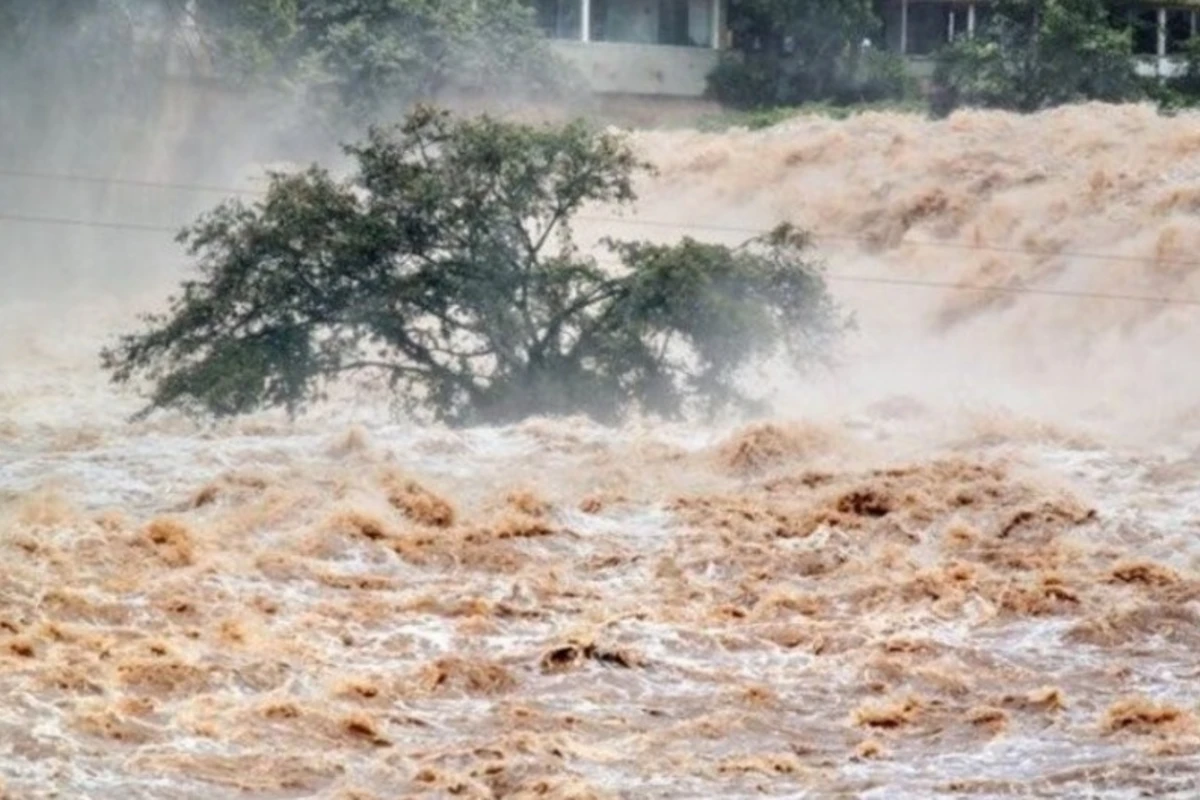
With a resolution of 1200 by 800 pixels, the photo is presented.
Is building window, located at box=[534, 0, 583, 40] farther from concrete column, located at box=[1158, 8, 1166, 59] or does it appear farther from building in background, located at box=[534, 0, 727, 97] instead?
concrete column, located at box=[1158, 8, 1166, 59]

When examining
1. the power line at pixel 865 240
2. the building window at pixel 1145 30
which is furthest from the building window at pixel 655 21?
the power line at pixel 865 240

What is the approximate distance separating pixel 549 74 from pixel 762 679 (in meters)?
36.6

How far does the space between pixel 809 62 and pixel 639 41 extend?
3415mm

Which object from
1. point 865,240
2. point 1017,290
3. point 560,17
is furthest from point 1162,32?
point 1017,290

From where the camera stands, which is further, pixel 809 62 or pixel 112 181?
pixel 809 62

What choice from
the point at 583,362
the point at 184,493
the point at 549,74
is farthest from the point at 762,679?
the point at 549,74

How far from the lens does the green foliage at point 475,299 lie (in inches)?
1460

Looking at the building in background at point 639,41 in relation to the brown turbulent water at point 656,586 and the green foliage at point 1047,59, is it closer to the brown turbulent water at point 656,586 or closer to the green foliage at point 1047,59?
the green foliage at point 1047,59

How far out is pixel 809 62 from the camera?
6303 centimetres

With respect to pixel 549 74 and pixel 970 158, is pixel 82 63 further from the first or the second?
pixel 970 158

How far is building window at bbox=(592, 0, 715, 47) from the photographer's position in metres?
63.6

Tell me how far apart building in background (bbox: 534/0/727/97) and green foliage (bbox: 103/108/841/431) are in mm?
22611

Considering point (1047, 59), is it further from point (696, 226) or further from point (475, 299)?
point (475, 299)

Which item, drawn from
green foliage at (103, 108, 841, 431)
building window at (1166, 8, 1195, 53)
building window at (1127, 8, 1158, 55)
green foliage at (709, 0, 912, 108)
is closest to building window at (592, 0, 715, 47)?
Answer: green foliage at (709, 0, 912, 108)
